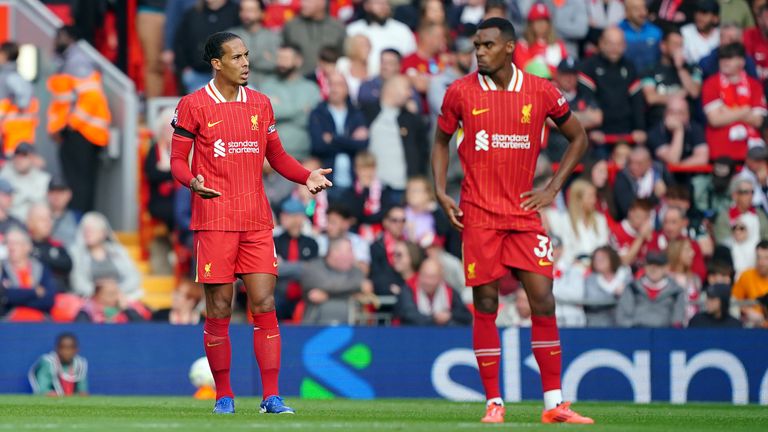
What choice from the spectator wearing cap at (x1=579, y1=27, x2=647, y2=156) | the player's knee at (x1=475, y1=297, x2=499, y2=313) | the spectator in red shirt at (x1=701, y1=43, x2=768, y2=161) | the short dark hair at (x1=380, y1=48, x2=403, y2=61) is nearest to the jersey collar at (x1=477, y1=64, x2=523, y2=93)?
the player's knee at (x1=475, y1=297, x2=499, y2=313)

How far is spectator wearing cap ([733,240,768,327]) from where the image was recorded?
16500 mm

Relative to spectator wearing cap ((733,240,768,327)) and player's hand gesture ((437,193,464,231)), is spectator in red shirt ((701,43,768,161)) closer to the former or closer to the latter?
spectator wearing cap ((733,240,768,327))

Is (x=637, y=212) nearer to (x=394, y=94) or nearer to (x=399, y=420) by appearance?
(x=394, y=94)

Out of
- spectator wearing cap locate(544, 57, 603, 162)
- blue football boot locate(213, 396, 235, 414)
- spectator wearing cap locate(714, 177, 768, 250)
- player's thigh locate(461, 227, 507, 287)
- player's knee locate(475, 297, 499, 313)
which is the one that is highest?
spectator wearing cap locate(544, 57, 603, 162)

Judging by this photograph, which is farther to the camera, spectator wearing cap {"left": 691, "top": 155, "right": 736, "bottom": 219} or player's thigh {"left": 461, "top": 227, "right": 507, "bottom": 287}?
spectator wearing cap {"left": 691, "top": 155, "right": 736, "bottom": 219}

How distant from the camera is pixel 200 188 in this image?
33.8 feet

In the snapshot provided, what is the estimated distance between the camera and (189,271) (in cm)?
1802

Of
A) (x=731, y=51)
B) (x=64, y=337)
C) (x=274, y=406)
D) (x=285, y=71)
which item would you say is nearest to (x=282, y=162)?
(x=274, y=406)

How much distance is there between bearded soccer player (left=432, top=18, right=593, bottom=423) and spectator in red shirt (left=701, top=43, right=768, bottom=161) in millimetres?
8701

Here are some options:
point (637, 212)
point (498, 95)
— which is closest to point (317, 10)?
point (637, 212)

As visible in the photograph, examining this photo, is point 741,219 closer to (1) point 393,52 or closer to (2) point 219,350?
(1) point 393,52

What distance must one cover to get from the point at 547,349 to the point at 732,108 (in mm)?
9396

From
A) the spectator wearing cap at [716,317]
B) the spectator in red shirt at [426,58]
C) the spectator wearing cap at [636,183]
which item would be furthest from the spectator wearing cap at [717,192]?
the spectator in red shirt at [426,58]

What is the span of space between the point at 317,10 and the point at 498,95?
338 inches
